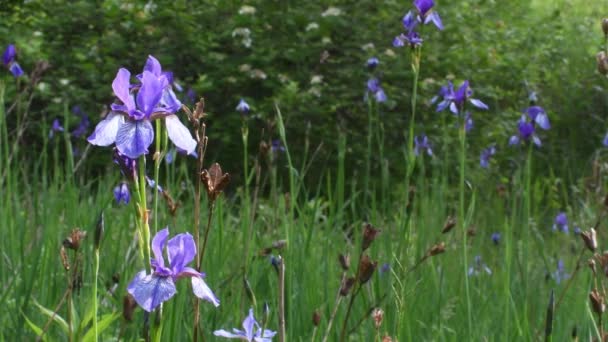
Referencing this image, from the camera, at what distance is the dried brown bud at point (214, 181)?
1.01 metres

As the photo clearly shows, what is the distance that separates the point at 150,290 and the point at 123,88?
0.24 meters

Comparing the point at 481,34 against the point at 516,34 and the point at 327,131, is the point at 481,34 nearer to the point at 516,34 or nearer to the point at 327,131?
the point at 516,34

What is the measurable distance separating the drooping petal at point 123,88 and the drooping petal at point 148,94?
2 cm

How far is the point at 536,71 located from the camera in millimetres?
7797

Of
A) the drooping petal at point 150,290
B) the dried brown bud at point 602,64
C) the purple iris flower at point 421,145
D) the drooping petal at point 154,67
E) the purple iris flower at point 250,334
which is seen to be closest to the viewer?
the drooping petal at point 150,290

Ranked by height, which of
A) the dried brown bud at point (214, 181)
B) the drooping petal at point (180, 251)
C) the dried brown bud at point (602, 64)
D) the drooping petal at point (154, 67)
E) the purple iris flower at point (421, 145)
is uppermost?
the drooping petal at point (154, 67)

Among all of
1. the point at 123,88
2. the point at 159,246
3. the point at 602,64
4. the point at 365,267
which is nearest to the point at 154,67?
the point at 123,88

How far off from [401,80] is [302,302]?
4.74 metres

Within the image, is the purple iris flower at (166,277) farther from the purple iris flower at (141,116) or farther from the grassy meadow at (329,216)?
the purple iris flower at (141,116)

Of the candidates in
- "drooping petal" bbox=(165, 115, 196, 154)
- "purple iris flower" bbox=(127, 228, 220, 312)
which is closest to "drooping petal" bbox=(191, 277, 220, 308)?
"purple iris flower" bbox=(127, 228, 220, 312)

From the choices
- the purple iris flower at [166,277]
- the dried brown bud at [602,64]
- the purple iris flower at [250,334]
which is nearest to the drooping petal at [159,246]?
the purple iris flower at [166,277]

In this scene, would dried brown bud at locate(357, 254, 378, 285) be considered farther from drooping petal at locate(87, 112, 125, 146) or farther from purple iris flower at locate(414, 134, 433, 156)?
purple iris flower at locate(414, 134, 433, 156)

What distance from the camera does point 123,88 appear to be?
1.01m

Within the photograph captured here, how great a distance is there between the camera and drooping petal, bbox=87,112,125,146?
3.26 ft
